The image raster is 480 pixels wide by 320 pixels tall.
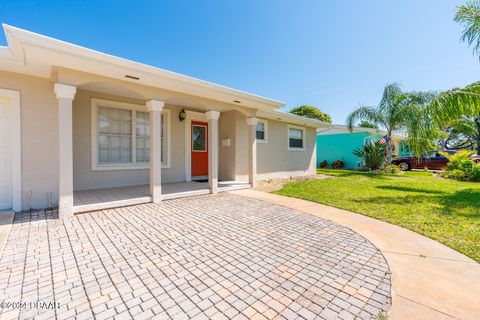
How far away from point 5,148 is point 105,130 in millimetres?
2254

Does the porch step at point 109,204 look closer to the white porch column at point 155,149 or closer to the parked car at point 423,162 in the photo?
the white porch column at point 155,149

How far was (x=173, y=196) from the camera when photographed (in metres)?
6.18

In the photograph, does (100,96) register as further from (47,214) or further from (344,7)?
(344,7)

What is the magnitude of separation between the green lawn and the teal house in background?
905cm

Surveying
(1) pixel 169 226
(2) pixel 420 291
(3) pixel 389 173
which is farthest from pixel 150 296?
(3) pixel 389 173

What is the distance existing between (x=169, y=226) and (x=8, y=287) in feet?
7.00

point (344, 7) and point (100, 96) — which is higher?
point (344, 7)

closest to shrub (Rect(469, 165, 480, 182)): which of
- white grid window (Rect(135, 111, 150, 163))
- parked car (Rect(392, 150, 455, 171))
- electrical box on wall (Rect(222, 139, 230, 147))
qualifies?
parked car (Rect(392, 150, 455, 171))

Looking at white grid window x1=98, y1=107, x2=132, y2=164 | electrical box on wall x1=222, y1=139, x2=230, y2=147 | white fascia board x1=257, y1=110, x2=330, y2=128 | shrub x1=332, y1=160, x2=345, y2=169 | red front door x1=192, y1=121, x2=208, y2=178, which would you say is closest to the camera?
white grid window x1=98, y1=107, x2=132, y2=164

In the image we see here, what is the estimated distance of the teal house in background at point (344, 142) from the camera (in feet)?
56.1

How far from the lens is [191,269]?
2.62 metres

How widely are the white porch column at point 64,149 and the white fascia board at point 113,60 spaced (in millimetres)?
585

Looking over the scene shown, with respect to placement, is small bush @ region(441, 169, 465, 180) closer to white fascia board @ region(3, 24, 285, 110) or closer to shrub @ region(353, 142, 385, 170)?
shrub @ region(353, 142, 385, 170)

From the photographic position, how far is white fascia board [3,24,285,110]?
3480 millimetres
